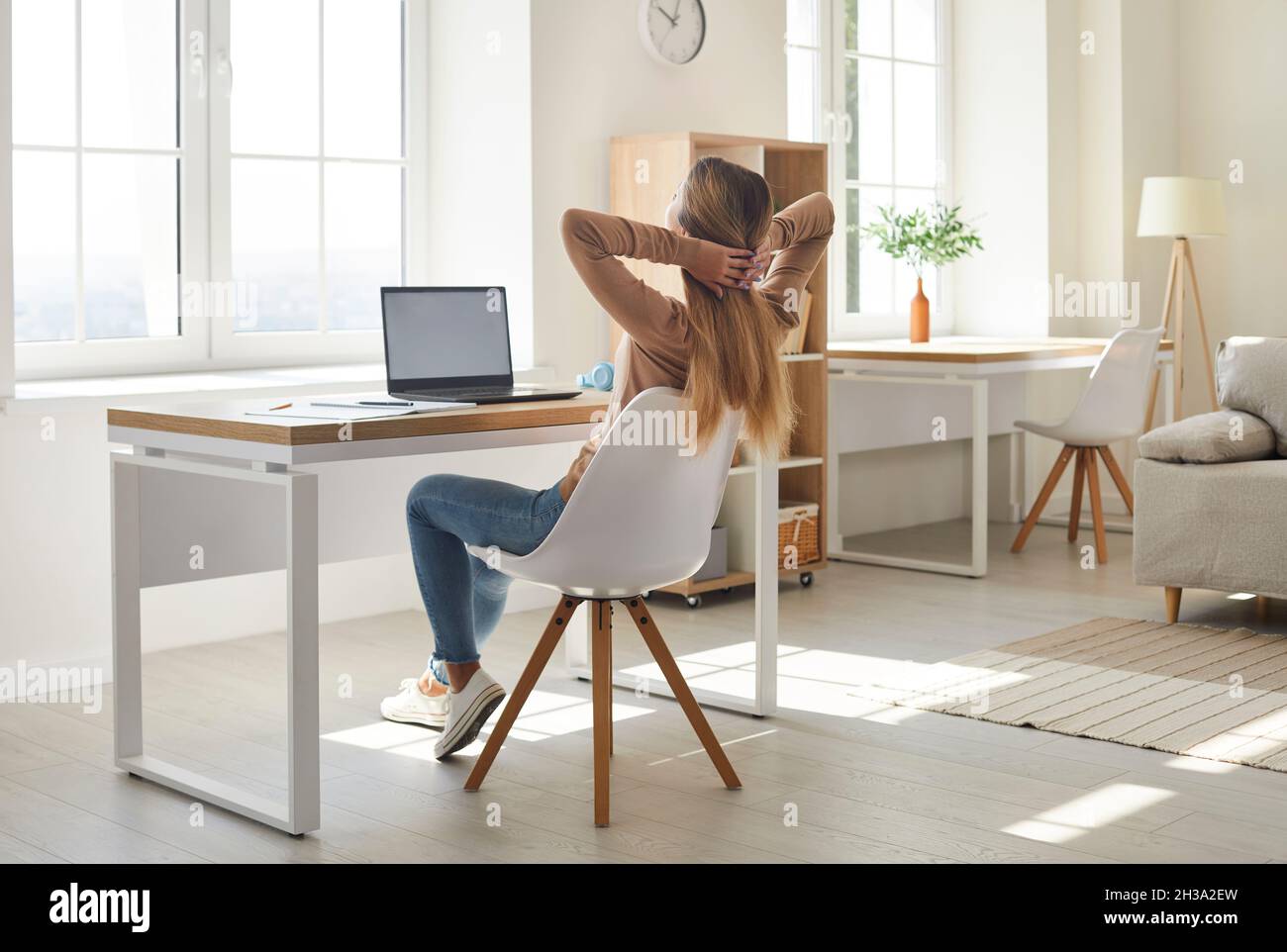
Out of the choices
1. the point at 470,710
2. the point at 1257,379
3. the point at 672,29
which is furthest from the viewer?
the point at 672,29

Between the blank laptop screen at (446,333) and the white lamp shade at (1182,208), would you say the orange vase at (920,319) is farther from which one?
the blank laptop screen at (446,333)

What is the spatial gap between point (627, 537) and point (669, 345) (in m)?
0.34

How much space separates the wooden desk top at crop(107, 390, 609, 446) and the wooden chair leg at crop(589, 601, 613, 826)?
40cm

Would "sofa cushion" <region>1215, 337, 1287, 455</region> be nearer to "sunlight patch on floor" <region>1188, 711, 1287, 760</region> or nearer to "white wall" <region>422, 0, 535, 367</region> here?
"sunlight patch on floor" <region>1188, 711, 1287, 760</region>

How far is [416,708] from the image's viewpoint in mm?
3385

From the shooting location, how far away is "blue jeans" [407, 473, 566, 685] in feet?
9.18

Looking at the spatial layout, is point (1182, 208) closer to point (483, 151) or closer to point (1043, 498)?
point (1043, 498)

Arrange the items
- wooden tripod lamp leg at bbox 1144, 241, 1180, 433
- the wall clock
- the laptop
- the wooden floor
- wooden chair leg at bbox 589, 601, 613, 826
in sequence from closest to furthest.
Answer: the wooden floor, wooden chair leg at bbox 589, 601, 613, 826, the laptop, the wall clock, wooden tripod lamp leg at bbox 1144, 241, 1180, 433

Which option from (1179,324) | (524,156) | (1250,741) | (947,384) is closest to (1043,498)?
(947,384)

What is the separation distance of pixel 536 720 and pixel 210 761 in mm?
712

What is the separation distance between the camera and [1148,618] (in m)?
4.47

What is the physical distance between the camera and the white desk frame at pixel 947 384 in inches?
203

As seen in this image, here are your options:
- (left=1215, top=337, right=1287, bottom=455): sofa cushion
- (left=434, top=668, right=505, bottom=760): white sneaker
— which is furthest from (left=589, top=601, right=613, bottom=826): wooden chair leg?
(left=1215, top=337, right=1287, bottom=455): sofa cushion
